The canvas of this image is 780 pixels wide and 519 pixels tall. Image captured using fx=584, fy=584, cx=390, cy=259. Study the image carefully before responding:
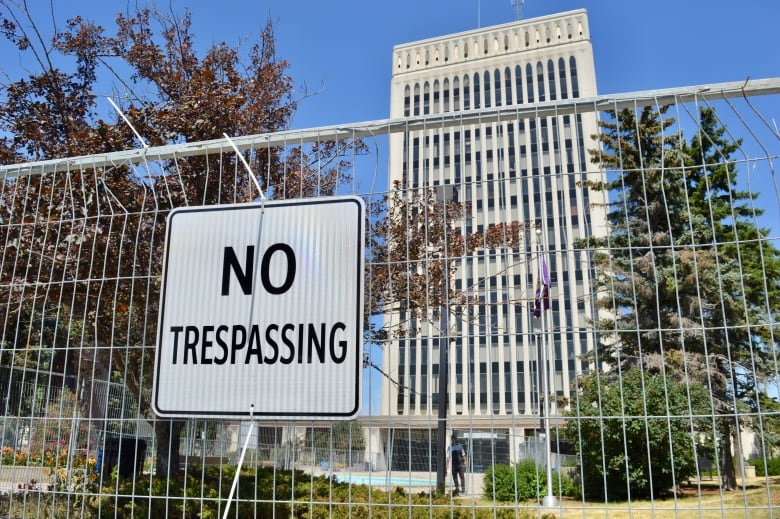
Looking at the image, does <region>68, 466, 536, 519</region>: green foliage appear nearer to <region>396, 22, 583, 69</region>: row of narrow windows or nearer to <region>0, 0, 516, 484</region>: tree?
<region>0, 0, 516, 484</region>: tree

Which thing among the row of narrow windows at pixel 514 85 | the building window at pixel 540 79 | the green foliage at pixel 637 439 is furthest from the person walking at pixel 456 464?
the building window at pixel 540 79

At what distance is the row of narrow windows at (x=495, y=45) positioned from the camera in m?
65.8

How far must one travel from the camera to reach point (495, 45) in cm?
6894

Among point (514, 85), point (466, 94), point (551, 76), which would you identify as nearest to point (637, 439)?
point (466, 94)

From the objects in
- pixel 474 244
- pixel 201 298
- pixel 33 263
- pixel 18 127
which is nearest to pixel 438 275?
pixel 474 244

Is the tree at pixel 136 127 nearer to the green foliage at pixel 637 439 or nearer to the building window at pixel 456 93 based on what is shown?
the green foliage at pixel 637 439

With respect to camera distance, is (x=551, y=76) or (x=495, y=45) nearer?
(x=551, y=76)

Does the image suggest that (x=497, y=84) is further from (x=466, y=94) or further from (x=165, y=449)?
(x=165, y=449)

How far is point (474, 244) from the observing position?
8461mm

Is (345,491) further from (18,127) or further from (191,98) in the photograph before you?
(18,127)

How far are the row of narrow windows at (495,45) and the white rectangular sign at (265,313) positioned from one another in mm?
71055

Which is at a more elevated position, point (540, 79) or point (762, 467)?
point (540, 79)

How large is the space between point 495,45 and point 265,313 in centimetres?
7283

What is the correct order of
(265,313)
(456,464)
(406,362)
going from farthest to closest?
1. (456,464)
2. (406,362)
3. (265,313)
